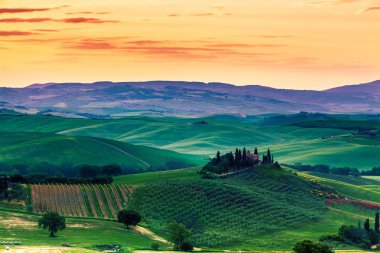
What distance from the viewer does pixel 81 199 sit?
561 feet

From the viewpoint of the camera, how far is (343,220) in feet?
537

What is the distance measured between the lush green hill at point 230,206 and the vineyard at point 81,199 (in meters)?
4.79

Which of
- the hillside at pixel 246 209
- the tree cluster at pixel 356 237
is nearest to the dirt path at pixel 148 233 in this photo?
the hillside at pixel 246 209

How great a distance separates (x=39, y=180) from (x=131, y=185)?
23.3 m

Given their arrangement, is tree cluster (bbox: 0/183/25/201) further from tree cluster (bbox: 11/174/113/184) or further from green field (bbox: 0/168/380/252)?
tree cluster (bbox: 11/174/113/184)

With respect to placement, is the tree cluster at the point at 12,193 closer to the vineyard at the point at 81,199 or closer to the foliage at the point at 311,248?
the vineyard at the point at 81,199

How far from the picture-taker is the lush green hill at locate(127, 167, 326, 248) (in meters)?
148

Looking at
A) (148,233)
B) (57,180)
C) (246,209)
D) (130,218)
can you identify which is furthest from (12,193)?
(246,209)

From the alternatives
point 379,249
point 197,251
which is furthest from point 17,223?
point 379,249

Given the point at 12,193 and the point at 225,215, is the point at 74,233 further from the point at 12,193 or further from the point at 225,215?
the point at 12,193

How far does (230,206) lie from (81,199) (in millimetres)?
33322

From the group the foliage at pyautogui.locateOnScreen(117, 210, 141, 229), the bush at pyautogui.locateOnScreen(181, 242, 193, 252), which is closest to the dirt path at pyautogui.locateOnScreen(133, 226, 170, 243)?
the foliage at pyautogui.locateOnScreen(117, 210, 141, 229)

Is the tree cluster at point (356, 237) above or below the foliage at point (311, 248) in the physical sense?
below

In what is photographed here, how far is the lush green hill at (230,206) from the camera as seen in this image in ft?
486
